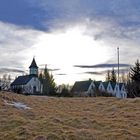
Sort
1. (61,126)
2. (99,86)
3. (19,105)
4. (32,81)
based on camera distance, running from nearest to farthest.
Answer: (61,126), (19,105), (32,81), (99,86)

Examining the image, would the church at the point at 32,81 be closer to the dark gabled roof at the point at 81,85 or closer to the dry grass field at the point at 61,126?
the dark gabled roof at the point at 81,85

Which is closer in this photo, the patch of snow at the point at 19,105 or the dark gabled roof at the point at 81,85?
the patch of snow at the point at 19,105

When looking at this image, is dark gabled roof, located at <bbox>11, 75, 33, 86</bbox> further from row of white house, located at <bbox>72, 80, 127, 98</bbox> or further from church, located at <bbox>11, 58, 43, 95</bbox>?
row of white house, located at <bbox>72, 80, 127, 98</bbox>

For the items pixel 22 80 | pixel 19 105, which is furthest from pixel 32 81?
pixel 19 105

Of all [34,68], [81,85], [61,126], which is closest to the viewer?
[61,126]

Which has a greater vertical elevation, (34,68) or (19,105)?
(34,68)

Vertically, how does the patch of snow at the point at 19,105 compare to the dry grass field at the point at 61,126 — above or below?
above

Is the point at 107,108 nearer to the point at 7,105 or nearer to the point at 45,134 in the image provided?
the point at 7,105

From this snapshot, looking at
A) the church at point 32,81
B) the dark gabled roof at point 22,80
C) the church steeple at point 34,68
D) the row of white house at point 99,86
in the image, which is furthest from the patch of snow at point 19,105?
the dark gabled roof at point 22,80

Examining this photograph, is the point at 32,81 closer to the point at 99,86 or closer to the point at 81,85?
the point at 81,85

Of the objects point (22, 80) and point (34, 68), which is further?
point (22, 80)

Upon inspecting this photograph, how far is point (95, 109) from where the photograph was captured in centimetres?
1577

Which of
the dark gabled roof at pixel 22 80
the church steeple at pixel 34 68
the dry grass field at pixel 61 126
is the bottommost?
the dry grass field at pixel 61 126

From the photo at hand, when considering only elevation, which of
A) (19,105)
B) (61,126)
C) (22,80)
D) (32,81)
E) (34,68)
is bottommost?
(61,126)
